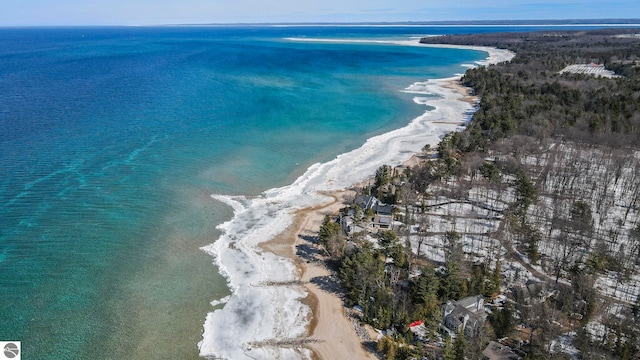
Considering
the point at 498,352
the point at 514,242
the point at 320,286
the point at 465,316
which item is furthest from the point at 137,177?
the point at 498,352

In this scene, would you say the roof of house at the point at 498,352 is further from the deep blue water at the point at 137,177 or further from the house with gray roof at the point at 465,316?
the deep blue water at the point at 137,177

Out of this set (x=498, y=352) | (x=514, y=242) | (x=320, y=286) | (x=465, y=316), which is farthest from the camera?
(x=514, y=242)

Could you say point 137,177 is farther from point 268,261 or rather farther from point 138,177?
point 268,261

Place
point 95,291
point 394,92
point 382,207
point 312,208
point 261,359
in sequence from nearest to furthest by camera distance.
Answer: point 261,359 → point 95,291 → point 382,207 → point 312,208 → point 394,92

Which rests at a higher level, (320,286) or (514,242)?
(514,242)

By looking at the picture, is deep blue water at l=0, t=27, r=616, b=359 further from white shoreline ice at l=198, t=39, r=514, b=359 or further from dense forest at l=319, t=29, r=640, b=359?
dense forest at l=319, t=29, r=640, b=359

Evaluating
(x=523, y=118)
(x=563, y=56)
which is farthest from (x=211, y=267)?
(x=563, y=56)

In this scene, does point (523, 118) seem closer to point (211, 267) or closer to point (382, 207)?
point (382, 207)

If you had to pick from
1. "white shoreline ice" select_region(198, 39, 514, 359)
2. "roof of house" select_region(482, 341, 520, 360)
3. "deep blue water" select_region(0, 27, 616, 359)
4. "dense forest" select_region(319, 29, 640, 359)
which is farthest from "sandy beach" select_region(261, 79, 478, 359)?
"deep blue water" select_region(0, 27, 616, 359)
